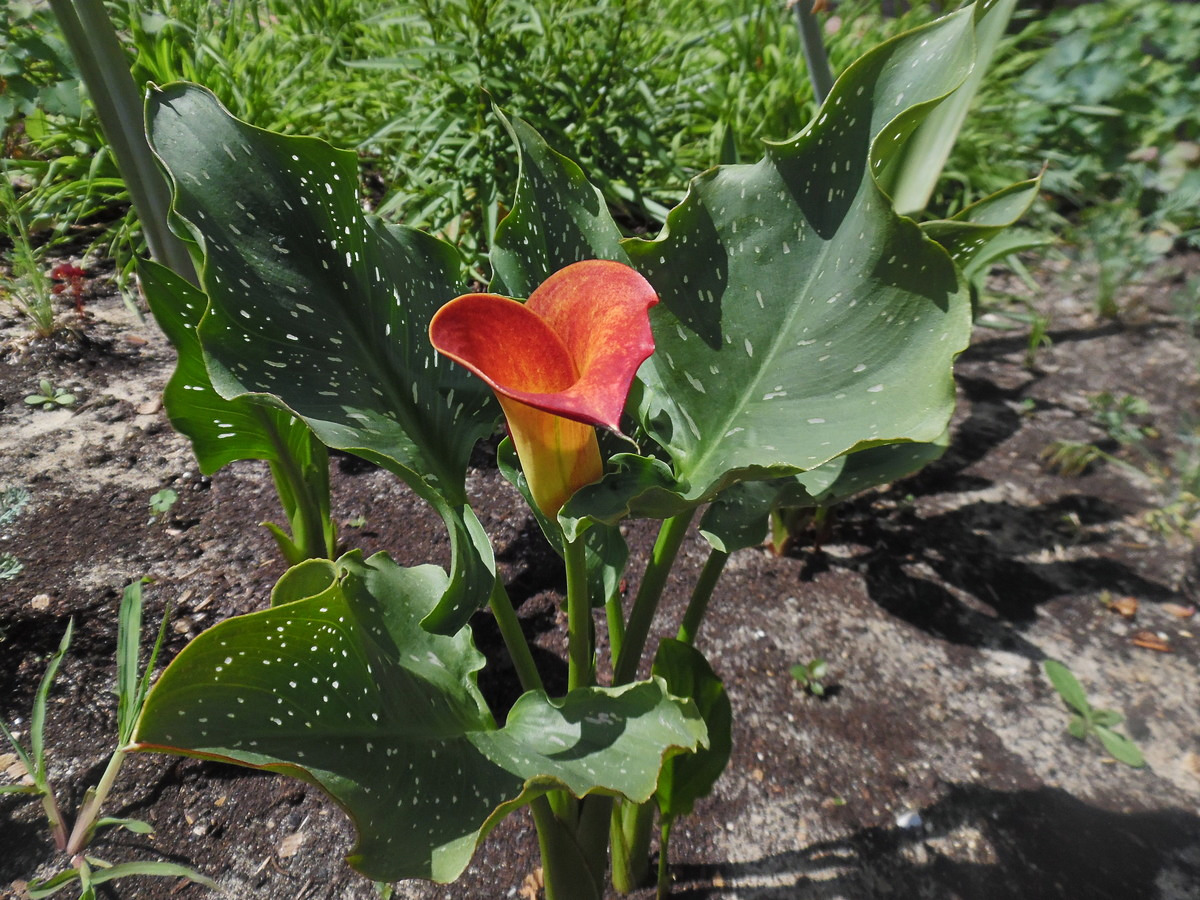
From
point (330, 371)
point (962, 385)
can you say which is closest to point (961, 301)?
point (330, 371)

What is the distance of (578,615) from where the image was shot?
69cm

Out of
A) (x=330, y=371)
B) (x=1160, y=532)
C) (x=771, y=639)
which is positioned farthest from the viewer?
(x=1160, y=532)

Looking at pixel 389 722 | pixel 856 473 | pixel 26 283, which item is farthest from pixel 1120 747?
pixel 26 283

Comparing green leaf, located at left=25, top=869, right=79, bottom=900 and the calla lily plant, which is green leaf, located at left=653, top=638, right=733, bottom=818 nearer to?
the calla lily plant

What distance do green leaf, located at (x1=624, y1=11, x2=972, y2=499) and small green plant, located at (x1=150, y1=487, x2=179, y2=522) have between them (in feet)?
3.14

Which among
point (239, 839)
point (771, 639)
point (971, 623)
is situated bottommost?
point (971, 623)

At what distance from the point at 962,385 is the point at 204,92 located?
172 cm

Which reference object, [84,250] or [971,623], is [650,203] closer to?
[971,623]

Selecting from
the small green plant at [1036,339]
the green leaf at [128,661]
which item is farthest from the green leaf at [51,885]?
the small green plant at [1036,339]

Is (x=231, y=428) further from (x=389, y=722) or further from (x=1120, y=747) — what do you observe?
(x=1120, y=747)

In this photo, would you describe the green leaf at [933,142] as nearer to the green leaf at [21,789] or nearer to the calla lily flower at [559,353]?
the calla lily flower at [559,353]

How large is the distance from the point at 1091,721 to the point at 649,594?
31.8 inches

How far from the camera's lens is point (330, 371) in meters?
A: 0.62

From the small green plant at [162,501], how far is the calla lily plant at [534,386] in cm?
76
